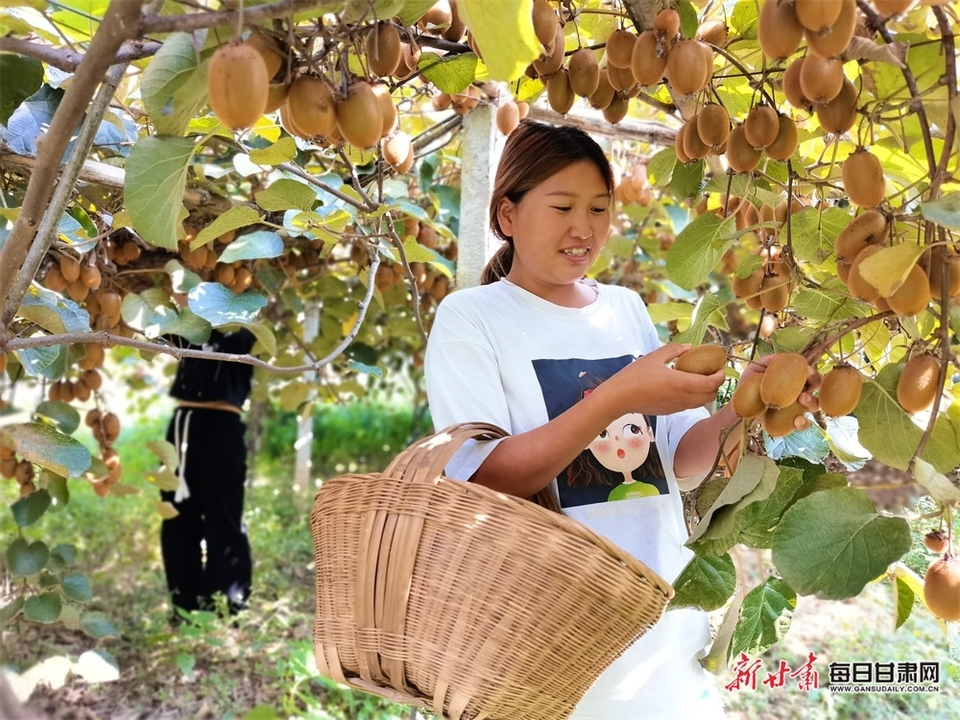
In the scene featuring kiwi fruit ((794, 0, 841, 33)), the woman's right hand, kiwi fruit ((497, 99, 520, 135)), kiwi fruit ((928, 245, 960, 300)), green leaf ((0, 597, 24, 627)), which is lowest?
green leaf ((0, 597, 24, 627))

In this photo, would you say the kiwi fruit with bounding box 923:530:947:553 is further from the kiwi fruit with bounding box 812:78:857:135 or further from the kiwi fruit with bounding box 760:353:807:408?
the kiwi fruit with bounding box 812:78:857:135

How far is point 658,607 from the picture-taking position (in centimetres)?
81

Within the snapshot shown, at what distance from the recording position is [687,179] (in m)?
1.15

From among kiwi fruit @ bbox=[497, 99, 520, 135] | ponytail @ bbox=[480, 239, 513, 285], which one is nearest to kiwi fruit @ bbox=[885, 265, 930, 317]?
ponytail @ bbox=[480, 239, 513, 285]

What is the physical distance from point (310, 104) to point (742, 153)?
0.46 m

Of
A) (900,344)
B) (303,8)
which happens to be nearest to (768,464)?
(900,344)

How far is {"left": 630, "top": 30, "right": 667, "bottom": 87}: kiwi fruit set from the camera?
879 millimetres

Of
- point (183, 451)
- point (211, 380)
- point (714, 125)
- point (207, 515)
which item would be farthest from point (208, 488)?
point (714, 125)

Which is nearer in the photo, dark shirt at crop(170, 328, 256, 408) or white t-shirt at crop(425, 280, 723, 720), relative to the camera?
white t-shirt at crop(425, 280, 723, 720)

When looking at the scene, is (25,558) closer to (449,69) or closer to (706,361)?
(449,69)

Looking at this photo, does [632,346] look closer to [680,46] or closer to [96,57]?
[680,46]

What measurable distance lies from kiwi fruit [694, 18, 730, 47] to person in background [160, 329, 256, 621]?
235cm

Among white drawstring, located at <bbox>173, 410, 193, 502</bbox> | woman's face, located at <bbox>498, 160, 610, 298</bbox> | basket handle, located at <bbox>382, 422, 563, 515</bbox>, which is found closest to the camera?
basket handle, located at <bbox>382, 422, 563, 515</bbox>

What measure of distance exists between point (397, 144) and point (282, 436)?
233 inches
